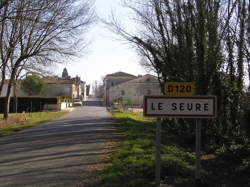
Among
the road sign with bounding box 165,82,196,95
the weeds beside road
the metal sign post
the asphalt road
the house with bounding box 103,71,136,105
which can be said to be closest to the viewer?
the metal sign post

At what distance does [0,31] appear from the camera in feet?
88.2

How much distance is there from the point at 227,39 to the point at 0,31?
1859cm

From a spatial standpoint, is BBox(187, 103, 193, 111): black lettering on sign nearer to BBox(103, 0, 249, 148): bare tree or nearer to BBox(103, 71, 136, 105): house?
BBox(103, 0, 249, 148): bare tree

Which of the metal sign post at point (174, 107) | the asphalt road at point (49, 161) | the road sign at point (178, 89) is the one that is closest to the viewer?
the metal sign post at point (174, 107)

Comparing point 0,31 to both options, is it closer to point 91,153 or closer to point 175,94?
point 91,153

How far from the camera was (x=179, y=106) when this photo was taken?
19.3 ft

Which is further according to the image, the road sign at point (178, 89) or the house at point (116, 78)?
the house at point (116, 78)

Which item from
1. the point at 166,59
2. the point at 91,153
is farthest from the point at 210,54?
the point at 91,153

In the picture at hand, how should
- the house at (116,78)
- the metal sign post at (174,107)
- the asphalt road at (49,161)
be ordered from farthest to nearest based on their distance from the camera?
the house at (116,78), the asphalt road at (49,161), the metal sign post at (174,107)

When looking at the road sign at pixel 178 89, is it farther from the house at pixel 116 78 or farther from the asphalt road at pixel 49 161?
the house at pixel 116 78

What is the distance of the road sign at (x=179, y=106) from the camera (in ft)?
19.2

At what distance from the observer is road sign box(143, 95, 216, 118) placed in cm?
584

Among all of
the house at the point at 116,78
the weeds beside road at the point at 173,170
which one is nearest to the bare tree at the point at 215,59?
the weeds beside road at the point at 173,170

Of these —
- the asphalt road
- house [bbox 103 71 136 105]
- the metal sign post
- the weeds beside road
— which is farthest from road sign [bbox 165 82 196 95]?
house [bbox 103 71 136 105]
